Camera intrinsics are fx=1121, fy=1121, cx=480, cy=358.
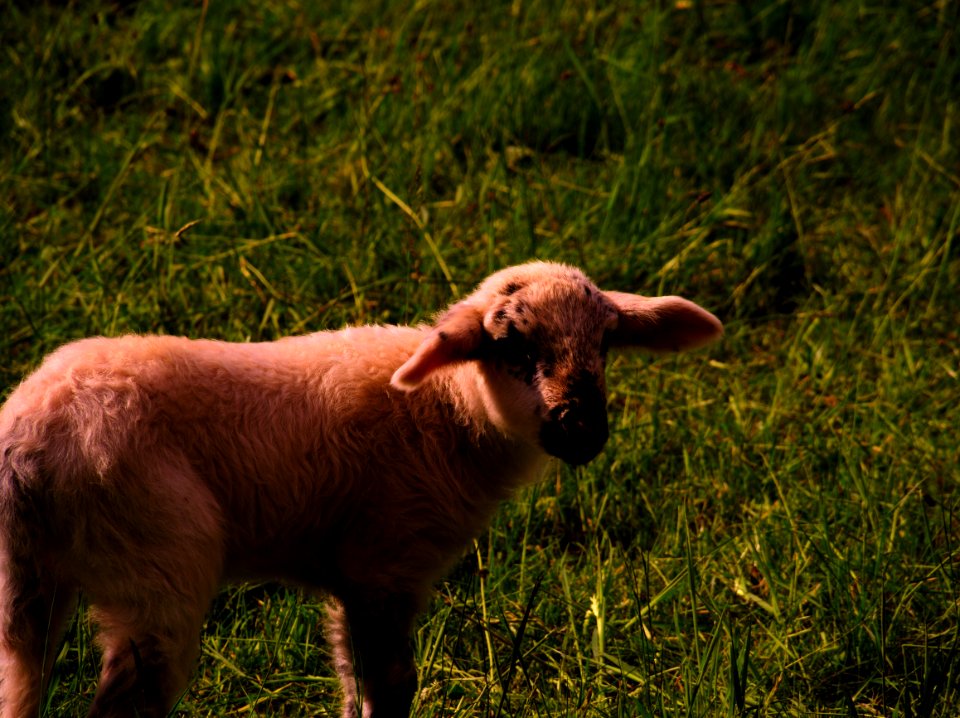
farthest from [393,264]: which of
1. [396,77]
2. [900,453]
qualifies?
[900,453]

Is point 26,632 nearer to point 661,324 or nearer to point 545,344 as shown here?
point 545,344

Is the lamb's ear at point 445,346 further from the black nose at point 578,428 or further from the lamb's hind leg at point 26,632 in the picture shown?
the lamb's hind leg at point 26,632

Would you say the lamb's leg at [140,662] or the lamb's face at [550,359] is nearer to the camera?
the lamb's leg at [140,662]

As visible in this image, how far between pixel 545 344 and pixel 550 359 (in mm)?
47

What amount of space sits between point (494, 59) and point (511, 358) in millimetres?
3204

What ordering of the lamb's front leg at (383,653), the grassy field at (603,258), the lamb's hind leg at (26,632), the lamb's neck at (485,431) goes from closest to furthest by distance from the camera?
the lamb's hind leg at (26,632), the lamb's front leg at (383,653), the lamb's neck at (485,431), the grassy field at (603,258)

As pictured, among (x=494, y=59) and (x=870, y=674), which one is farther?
(x=494, y=59)

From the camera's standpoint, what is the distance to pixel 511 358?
3189mm

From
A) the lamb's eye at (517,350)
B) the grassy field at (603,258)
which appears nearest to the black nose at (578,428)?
the lamb's eye at (517,350)

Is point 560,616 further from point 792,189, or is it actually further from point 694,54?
point 694,54

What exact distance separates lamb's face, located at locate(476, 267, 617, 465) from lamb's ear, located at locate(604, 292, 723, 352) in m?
0.10

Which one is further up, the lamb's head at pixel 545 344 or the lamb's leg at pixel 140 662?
the lamb's head at pixel 545 344

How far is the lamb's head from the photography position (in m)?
3.01

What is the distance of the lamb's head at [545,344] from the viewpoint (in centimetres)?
301
